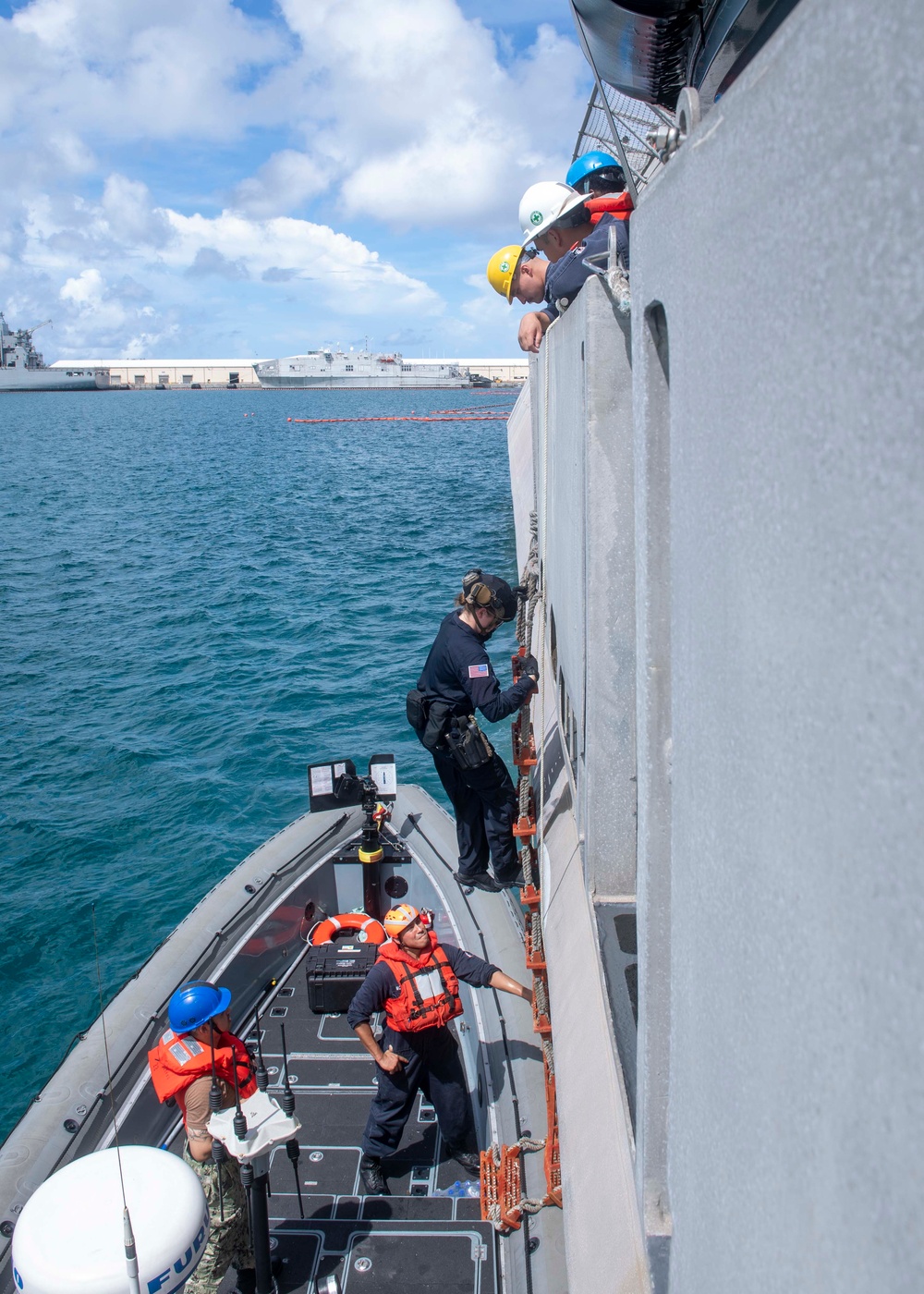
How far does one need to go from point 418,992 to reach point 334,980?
2067 millimetres

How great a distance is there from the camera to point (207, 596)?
26297mm

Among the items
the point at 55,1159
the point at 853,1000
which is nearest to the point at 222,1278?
the point at 55,1159

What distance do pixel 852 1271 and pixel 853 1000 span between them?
0.24 meters

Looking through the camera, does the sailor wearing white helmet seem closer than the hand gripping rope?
No

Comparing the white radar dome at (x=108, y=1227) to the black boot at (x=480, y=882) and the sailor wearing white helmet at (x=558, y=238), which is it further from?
the sailor wearing white helmet at (x=558, y=238)

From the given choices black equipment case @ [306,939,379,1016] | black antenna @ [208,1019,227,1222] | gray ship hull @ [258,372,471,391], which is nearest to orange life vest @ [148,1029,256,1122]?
black antenna @ [208,1019,227,1222]

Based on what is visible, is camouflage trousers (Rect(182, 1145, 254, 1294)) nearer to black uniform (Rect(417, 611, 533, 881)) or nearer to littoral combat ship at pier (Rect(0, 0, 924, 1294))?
littoral combat ship at pier (Rect(0, 0, 924, 1294))

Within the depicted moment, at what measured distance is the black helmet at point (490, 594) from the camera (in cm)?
545

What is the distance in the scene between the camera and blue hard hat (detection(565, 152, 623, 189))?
6.72 metres

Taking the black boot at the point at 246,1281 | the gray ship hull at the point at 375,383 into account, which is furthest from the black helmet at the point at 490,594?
the gray ship hull at the point at 375,383

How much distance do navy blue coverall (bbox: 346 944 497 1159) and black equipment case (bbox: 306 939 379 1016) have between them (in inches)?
60.1

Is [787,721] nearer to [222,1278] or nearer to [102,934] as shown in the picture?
[222,1278]

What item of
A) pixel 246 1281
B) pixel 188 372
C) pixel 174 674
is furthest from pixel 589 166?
pixel 188 372

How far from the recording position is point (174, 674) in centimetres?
1970
